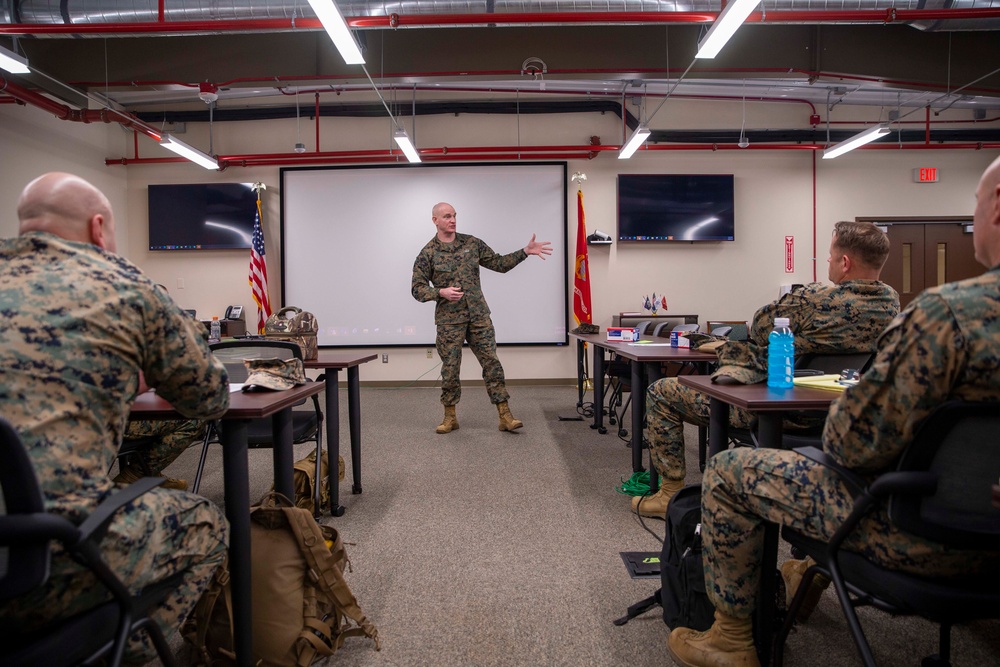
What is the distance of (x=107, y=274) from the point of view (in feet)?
3.27

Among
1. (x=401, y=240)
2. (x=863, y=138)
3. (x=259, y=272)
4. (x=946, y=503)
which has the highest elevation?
(x=863, y=138)

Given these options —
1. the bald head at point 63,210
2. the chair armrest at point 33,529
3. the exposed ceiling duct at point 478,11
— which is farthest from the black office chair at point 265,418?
the exposed ceiling duct at point 478,11

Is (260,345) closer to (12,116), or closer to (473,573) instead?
(473,573)

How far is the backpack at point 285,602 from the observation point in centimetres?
136

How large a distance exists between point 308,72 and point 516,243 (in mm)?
2803

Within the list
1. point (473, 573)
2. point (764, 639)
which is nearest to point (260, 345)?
point (473, 573)

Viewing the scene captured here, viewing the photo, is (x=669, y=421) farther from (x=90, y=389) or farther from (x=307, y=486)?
(x=90, y=389)

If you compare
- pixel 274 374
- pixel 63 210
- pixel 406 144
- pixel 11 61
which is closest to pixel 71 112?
pixel 11 61

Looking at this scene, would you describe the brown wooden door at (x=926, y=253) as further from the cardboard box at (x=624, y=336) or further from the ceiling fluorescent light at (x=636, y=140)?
the cardboard box at (x=624, y=336)

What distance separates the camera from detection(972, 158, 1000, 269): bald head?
939mm

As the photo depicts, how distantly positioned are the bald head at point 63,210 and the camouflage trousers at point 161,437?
46.3 inches

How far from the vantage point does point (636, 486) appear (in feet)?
9.04

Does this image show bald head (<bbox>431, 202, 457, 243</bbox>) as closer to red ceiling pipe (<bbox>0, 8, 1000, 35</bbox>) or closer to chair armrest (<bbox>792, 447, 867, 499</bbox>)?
red ceiling pipe (<bbox>0, 8, 1000, 35</bbox>)

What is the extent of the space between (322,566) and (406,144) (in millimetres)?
4775
